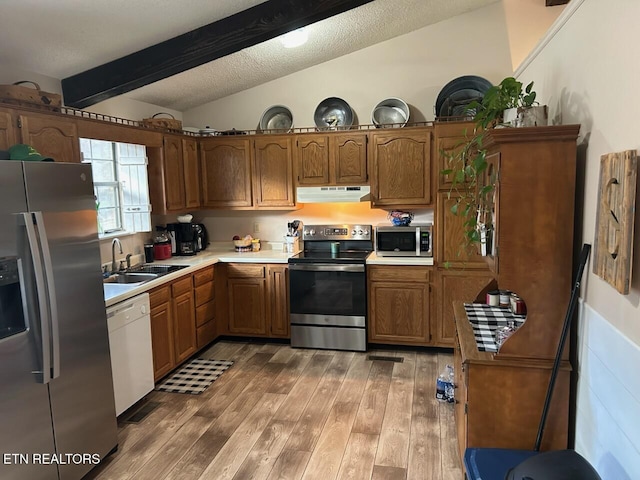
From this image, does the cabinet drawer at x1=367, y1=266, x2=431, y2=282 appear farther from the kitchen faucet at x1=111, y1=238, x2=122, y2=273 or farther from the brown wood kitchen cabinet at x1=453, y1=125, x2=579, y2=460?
the kitchen faucet at x1=111, y1=238, x2=122, y2=273

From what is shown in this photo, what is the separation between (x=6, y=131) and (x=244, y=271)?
237cm

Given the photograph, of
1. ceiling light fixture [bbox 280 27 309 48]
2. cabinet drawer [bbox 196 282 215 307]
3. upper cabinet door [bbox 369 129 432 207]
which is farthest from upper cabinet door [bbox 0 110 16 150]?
upper cabinet door [bbox 369 129 432 207]

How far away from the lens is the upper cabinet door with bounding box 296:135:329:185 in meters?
4.34

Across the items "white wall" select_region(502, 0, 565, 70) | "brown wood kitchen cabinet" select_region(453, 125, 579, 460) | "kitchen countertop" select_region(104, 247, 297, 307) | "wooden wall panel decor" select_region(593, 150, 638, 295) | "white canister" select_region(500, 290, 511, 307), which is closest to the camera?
"wooden wall panel decor" select_region(593, 150, 638, 295)

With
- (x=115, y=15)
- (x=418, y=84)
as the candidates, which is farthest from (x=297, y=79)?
(x=115, y=15)

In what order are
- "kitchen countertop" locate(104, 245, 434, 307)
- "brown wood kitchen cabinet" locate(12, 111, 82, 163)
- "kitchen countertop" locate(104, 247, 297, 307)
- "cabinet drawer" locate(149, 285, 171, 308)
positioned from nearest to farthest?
"brown wood kitchen cabinet" locate(12, 111, 82, 163), "kitchen countertop" locate(104, 247, 297, 307), "kitchen countertop" locate(104, 245, 434, 307), "cabinet drawer" locate(149, 285, 171, 308)

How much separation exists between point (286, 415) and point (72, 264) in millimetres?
1698

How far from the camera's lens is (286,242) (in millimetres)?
4773

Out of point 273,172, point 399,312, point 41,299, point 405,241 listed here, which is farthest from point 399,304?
point 41,299

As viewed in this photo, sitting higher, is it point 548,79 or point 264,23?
point 264,23

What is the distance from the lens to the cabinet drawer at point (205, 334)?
13.7 feet

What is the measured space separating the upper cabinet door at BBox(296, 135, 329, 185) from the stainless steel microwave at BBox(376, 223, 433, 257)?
750 millimetres

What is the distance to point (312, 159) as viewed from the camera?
4375 millimetres

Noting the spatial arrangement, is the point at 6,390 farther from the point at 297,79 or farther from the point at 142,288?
the point at 297,79
